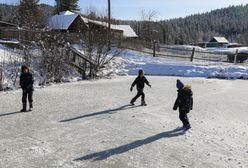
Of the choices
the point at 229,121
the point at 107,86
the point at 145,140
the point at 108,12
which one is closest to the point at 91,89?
the point at 107,86

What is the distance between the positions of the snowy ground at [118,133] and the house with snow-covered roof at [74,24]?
9752 mm

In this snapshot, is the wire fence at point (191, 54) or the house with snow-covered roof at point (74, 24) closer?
the house with snow-covered roof at point (74, 24)

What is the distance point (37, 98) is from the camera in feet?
47.2

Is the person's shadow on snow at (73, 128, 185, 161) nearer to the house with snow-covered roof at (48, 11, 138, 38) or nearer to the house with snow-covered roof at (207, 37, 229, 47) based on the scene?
the house with snow-covered roof at (48, 11, 138, 38)

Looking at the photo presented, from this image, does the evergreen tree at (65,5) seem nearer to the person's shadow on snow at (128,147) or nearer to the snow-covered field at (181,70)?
the snow-covered field at (181,70)

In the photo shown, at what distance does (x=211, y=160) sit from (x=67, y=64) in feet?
48.5

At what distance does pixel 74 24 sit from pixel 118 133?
4212 centimetres

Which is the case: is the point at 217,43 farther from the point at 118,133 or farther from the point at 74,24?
the point at 118,133

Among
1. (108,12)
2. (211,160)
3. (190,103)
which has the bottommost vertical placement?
(211,160)

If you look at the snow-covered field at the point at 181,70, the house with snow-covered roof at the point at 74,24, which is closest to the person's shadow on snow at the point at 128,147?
the house with snow-covered roof at the point at 74,24

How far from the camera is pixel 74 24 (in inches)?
1959

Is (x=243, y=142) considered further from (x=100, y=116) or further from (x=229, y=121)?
(x=100, y=116)

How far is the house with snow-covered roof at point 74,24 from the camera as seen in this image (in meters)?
24.2

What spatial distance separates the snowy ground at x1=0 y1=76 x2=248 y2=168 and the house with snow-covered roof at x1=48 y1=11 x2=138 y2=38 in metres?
9.75
